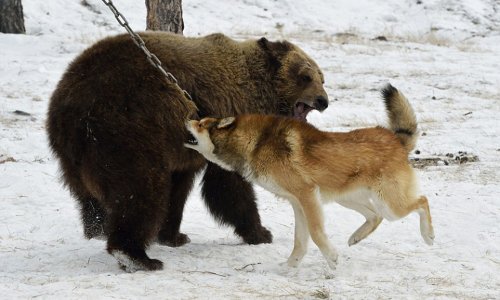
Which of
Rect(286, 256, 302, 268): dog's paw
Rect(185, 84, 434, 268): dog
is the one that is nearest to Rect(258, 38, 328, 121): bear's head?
Rect(185, 84, 434, 268): dog

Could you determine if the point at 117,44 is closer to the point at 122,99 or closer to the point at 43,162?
the point at 122,99

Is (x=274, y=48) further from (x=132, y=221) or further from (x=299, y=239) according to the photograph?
(x=132, y=221)

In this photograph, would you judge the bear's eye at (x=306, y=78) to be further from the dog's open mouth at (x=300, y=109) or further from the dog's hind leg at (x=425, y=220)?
the dog's hind leg at (x=425, y=220)

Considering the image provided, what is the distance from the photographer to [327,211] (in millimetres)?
7988

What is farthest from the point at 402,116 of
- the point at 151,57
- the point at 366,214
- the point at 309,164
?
the point at 151,57

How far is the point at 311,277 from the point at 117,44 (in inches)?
109

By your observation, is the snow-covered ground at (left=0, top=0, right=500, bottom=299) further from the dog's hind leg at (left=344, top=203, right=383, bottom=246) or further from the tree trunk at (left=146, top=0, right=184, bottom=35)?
the tree trunk at (left=146, top=0, right=184, bottom=35)

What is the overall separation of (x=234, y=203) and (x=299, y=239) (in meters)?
1.23

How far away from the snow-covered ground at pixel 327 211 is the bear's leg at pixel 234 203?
0.76ft

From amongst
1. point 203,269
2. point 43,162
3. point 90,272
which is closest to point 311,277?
point 203,269

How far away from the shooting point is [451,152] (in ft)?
34.4

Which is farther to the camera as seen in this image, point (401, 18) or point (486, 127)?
point (401, 18)

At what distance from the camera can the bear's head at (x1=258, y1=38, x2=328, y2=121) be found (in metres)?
7.22

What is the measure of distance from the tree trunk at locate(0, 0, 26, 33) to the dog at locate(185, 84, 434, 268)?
43.2ft
